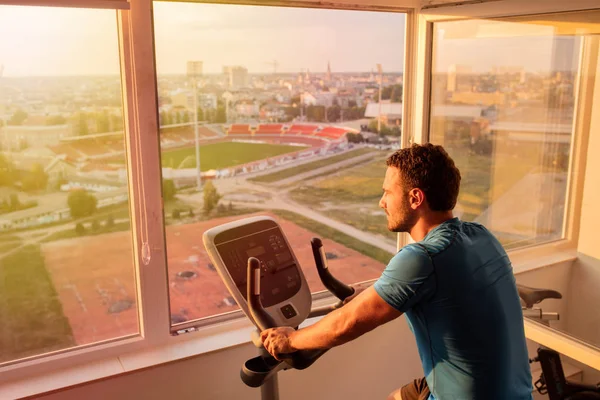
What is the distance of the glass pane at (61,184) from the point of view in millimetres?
2191

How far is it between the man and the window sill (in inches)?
35.9

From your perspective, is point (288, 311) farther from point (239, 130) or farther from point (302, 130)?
point (302, 130)

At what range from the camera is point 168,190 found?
A: 256 centimetres

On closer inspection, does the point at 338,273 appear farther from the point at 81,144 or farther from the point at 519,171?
the point at 81,144

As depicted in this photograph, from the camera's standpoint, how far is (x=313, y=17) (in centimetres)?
285

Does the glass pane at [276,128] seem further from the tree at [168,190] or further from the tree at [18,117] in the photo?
the tree at [18,117]

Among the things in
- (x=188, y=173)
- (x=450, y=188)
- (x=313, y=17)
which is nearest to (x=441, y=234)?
(x=450, y=188)

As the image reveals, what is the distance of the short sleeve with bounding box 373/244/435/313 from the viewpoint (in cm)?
159

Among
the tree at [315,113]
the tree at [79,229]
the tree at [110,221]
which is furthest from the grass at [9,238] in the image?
the tree at [315,113]

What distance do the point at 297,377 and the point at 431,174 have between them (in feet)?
4.79

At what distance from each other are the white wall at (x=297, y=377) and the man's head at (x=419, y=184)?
3.90 feet

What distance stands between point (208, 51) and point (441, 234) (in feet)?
4.68

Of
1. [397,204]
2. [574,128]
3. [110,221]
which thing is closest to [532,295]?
[574,128]

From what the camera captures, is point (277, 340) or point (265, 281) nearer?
point (277, 340)
